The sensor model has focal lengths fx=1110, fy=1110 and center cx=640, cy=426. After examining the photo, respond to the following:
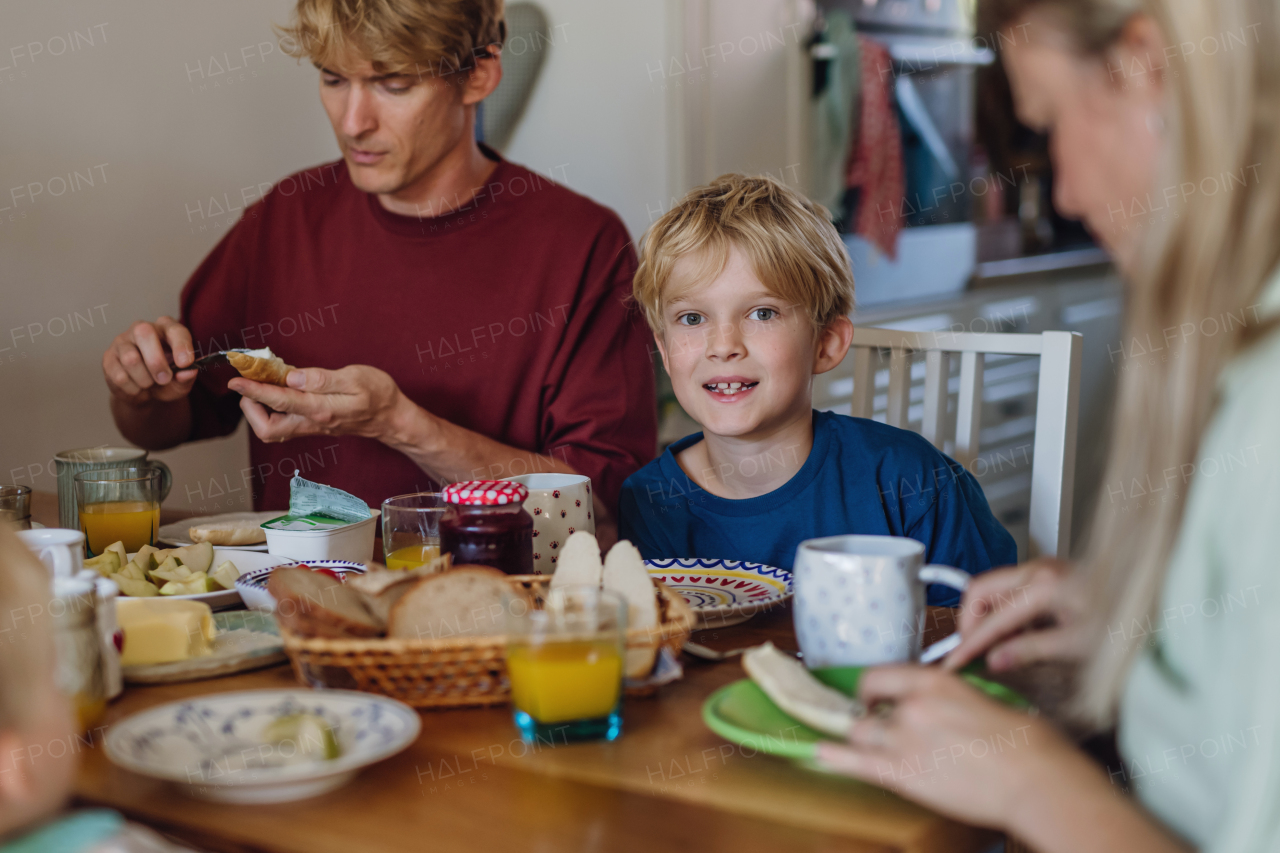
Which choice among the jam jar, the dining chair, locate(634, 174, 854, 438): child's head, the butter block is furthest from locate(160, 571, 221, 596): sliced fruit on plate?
the dining chair

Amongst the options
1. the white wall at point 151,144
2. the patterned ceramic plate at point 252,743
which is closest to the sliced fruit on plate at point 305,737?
the patterned ceramic plate at point 252,743

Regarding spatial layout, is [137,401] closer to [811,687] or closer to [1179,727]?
[811,687]

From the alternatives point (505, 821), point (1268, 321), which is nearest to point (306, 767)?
point (505, 821)

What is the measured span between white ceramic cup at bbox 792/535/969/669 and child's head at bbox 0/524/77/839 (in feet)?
1.59

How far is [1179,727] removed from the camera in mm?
604

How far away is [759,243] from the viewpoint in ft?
4.44

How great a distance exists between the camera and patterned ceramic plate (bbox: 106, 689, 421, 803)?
645 millimetres

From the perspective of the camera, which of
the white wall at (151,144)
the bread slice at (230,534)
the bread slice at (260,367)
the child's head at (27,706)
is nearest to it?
the child's head at (27,706)

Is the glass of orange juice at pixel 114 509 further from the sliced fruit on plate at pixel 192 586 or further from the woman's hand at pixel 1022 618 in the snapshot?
the woman's hand at pixel 1022 618

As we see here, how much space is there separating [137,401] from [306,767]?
108cm

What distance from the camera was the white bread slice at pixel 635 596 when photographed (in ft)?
2.60

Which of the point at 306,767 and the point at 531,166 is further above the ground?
the point at 531,166

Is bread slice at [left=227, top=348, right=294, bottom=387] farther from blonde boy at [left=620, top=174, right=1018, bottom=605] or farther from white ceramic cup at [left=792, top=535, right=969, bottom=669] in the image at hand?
white ceramic cup at [left=792, top=535, right=969, bottom=669]

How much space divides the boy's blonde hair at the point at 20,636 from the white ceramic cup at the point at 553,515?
552mm
